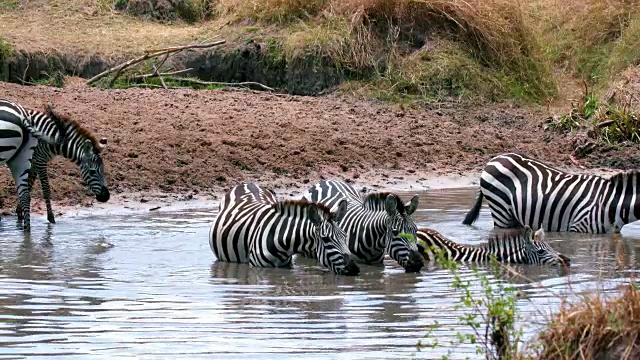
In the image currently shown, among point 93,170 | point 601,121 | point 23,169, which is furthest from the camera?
point 601,121

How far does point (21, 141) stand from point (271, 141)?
4.13 meters

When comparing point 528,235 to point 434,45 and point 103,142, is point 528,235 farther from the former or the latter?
point 434,45

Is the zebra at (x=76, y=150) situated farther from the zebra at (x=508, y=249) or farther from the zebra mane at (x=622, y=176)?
the zebra mane at (x=622, y=176)

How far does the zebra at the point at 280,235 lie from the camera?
33.9ft

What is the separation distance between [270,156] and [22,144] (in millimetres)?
3826

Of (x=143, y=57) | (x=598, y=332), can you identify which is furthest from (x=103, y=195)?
(x=598, y=332)

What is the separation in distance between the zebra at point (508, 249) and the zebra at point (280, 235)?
947 mm

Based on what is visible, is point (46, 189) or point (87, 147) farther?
point (87, 147)

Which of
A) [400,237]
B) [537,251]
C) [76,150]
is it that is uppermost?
[76,150]

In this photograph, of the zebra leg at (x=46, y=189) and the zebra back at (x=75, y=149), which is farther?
the zebra back at (x=75, y=149)

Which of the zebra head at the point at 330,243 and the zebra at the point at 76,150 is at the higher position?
the zebra at the point at 76,150

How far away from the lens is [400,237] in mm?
10492

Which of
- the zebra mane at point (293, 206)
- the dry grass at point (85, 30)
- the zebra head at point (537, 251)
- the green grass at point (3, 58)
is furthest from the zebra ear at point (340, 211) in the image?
the dry grass at point (85, 30)

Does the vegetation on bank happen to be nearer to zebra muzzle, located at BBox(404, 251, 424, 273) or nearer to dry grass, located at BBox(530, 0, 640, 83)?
dry grass, located at BBox(530, 0, 640, 83)
